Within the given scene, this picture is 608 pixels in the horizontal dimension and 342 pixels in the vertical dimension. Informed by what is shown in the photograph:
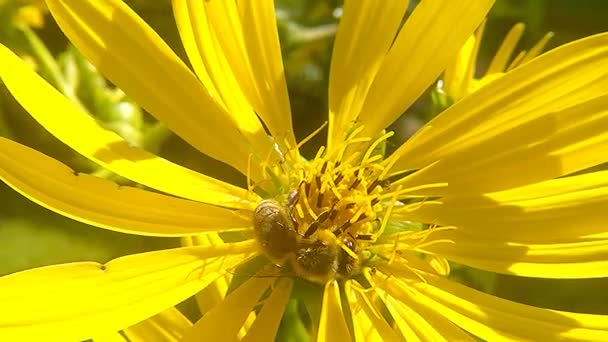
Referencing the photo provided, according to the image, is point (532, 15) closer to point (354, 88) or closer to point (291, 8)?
point (291, 8)

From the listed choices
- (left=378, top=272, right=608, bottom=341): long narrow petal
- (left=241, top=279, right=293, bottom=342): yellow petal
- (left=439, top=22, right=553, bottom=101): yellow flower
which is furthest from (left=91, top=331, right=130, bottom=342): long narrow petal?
(left=439, top=22, right=553, bottom=101): yellow flower

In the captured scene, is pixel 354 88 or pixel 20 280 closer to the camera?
pixel 20 280

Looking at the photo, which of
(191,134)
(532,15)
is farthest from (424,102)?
(191,134)

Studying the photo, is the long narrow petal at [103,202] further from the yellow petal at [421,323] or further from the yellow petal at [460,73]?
the yellow petal at [460,73]

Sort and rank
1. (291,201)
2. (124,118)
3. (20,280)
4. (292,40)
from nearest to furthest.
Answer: (20,280) < (291,201) < (124,118) < (292,40)

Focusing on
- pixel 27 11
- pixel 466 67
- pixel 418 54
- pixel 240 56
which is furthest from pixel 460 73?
pixel 27 11
